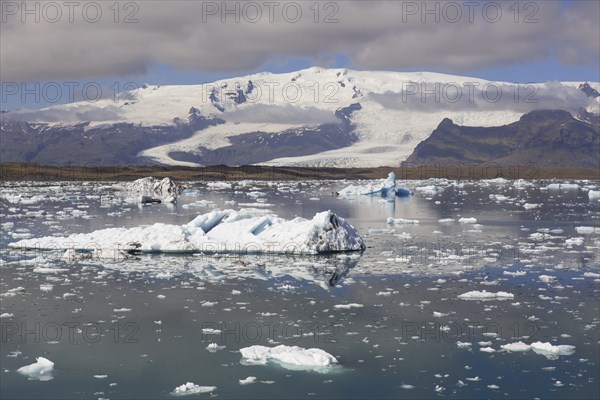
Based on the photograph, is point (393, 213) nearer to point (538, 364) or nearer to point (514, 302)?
point (514, 302)

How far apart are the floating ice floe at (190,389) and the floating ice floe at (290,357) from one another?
1.24 metres

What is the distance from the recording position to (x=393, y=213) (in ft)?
126

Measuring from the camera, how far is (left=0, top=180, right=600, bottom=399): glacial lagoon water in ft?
32.8

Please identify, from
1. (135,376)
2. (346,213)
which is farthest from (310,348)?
(346,213)

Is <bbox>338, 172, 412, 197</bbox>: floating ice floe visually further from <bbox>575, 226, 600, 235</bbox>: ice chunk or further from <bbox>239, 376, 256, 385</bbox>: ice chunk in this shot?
<bbox>239, 376, 256, 385</bbox>: ice chunk

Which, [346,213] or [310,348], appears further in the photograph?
[346,213]

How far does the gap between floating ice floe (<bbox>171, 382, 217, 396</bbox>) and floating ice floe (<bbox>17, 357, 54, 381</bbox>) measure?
2.05 m

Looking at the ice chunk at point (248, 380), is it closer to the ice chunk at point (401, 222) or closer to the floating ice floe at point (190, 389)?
the floating ice floe at point (190, 389)

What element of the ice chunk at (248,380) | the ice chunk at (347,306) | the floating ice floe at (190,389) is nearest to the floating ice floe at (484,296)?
the ice chunk at (347,306)

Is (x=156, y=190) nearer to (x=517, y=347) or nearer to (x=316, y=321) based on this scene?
(x=316, y=321)

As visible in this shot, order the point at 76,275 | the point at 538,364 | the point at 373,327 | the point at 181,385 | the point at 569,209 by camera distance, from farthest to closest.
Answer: the point at 569,209, the point at 76,275, the point at 373,327, the point at 538,364, the point at 181,385

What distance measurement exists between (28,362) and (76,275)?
6.89 metres

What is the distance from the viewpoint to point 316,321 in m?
13.2

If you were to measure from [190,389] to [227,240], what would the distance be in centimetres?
1221
